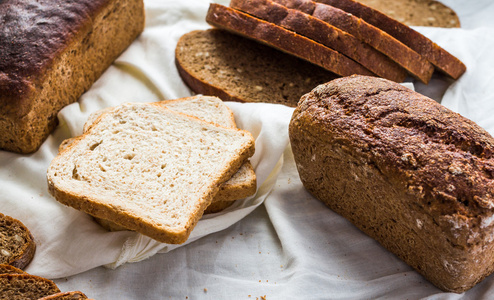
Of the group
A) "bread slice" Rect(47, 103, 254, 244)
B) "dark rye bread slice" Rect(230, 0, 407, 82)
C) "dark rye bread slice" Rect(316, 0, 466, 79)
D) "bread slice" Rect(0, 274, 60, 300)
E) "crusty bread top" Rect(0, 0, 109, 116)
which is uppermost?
"dark rye bread slice" Rect(316, 0, 466, 79)

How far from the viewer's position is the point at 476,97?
10.7 feet

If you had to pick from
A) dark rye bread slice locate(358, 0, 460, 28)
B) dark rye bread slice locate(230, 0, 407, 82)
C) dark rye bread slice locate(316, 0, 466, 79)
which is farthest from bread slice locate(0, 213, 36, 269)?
dark rye bread slice locate(358, 0, 460, 28)

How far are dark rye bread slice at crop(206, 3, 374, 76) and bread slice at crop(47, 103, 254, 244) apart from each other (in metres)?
0.71

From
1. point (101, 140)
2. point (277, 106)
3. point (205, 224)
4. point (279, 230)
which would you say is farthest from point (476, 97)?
point (101, 140)

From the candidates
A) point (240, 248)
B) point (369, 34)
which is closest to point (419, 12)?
point (369, 34)

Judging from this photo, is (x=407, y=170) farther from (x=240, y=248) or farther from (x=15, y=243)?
(x=15, y=243)

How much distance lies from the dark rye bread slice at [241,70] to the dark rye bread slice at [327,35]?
1.12ft

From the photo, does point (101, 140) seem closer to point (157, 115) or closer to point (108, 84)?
point (157, 115)

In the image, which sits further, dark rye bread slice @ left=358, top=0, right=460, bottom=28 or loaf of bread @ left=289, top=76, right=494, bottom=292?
dark rye bread slice @ left=358, top=0, right=460, bottom=28

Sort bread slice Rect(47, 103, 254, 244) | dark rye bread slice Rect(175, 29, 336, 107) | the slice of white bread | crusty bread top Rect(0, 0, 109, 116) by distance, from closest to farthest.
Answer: bread slice Rect(47, 103, 254, 244) < the slice of white bread < crusty bread top Rect(0, 0, 109, 116) < dark rye bread slice Rect(175, 29, 336, 107)

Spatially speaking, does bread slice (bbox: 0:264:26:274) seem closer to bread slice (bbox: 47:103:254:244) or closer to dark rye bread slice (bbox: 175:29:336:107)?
bread slice (bbox: 47:103:254:244)

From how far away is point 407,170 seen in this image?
2035mm

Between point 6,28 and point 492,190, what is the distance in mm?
2690

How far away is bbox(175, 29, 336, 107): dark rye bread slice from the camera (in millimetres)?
3230
